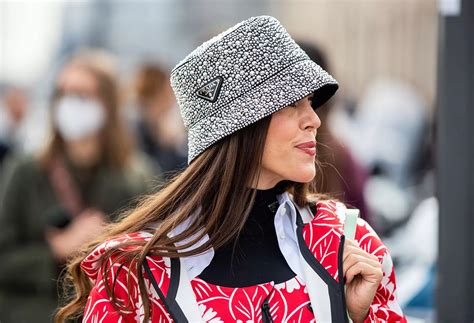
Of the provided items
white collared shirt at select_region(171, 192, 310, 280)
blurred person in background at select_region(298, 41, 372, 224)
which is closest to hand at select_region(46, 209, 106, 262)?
blurred person in background at select_region(298, 41, 372, 224)

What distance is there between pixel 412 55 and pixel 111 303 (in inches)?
595

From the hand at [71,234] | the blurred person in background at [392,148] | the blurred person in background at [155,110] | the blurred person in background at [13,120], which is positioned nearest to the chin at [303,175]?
the hand at [71,234]

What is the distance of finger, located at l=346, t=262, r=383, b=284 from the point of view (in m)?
2.40

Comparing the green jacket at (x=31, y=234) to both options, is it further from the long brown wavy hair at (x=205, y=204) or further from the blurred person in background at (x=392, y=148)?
the blurred person in background at (x=392, y=148)

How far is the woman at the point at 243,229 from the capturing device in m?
2.42

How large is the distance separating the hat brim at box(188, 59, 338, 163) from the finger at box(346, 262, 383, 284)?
45 centimetres

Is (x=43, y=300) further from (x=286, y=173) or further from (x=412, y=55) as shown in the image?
(x=412, y=55)

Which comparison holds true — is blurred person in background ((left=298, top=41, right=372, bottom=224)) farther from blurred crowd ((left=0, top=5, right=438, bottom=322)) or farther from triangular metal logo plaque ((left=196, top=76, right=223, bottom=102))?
triangular metal logo plaque ((left=196, top=76, right=223, bottom=102))

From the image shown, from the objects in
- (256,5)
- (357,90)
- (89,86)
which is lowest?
(357,90)

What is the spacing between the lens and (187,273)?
2.46m

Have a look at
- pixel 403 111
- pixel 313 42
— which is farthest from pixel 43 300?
pixel 403 111

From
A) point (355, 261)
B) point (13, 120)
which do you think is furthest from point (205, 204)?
point (13, 120)

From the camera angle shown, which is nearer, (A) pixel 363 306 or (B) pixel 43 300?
(A) pixel 363 306

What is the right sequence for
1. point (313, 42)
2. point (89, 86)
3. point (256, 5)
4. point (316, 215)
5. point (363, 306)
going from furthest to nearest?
point (256, 5) < point (89, 86) < point (313, 42) < point (316, 215) < point (363, 306)
